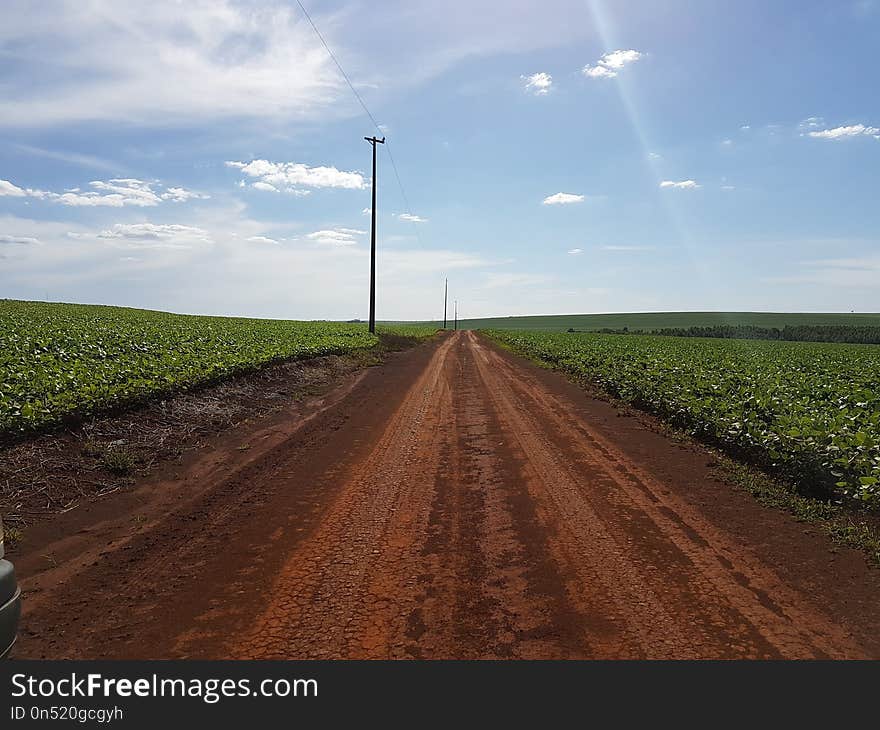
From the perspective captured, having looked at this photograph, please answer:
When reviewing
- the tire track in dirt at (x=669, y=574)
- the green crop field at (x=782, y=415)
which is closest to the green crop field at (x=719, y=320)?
the green crop field at (x=782, y=415)

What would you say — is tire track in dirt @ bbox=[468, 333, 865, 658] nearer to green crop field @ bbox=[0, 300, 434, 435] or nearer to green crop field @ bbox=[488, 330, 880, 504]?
green crop field @ bbox=[488, 330, 880, 504]

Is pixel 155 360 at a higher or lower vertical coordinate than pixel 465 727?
higher

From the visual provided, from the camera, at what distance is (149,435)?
10.0 meters

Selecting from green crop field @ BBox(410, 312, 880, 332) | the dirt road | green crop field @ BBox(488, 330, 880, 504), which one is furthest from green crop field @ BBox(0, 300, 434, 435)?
green crop field @ BBox(410, 312, 880, 332)

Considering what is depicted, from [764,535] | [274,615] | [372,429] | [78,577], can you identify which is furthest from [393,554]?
[372,429]

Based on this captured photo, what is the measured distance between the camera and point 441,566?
203 inches

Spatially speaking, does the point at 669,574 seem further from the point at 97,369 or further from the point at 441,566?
the point at 97,369

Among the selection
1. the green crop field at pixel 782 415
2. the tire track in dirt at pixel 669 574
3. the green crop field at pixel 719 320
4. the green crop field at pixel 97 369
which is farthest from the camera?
the green crop field at pixel 719 320

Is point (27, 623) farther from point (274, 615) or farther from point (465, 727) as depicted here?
point (465, 727)

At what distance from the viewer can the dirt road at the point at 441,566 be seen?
4.00m

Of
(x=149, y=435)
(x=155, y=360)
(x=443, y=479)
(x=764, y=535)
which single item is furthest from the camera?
(x=155, y=360)

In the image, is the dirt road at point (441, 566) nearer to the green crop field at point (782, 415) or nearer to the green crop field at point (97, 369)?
the green crop field at point (782, 415)

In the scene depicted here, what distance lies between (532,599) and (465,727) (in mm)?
1589

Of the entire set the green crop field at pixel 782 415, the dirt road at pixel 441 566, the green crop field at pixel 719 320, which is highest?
the green crop field at pixel 719 320
